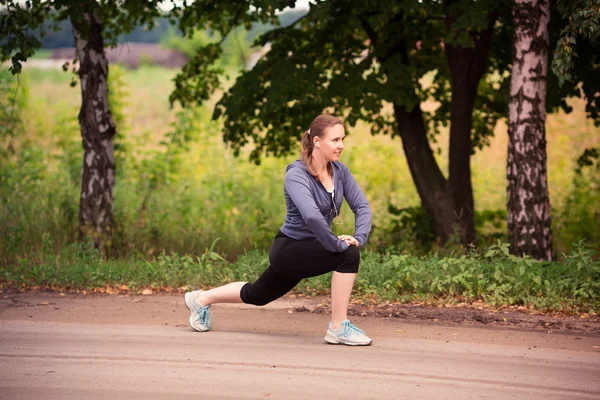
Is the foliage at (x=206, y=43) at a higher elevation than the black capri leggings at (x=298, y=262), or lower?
higher

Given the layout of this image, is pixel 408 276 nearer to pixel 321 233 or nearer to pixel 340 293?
pixel 340 293

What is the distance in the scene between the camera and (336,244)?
689 cm

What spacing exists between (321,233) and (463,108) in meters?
7.59

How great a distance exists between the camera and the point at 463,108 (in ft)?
45.3

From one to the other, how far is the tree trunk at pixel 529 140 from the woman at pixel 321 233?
390 centimetres

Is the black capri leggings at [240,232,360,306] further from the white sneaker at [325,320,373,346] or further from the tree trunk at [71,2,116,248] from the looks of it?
the tree trunk at [71,2,116,248]

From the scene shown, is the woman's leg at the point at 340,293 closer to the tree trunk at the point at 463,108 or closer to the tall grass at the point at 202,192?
the tall grass at the point at 202,192

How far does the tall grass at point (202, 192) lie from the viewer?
523 inches

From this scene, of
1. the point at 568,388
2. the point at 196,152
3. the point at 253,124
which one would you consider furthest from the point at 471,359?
the point at 196,152

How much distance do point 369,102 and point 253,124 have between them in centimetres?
241

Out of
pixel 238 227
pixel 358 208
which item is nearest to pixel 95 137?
pixel 238 227

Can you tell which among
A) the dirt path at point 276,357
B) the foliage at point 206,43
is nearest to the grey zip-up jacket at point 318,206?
the dirt path at point 276,357

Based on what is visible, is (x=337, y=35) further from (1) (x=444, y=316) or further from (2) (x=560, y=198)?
(2) (x=560, y=198)

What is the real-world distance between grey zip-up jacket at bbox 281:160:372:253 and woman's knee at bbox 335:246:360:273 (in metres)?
0.10
